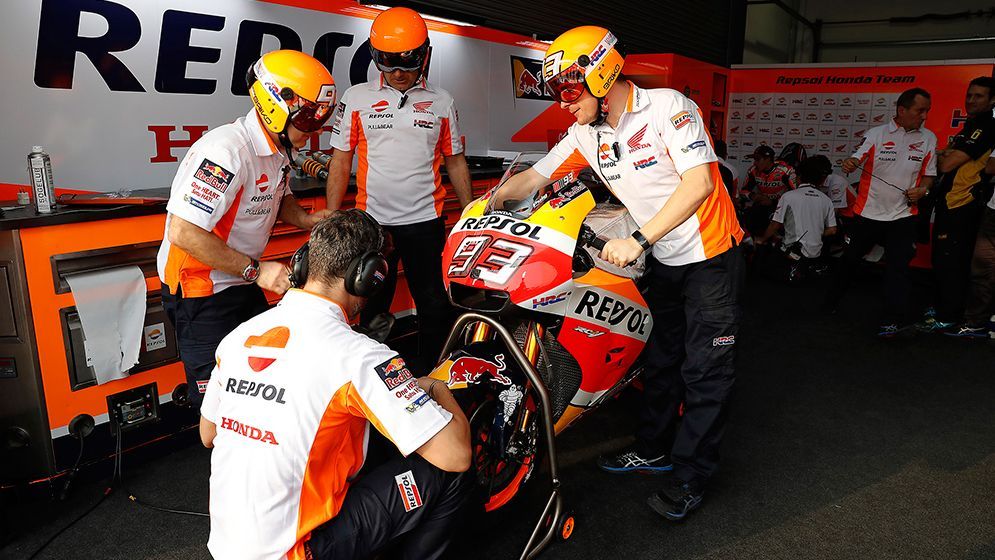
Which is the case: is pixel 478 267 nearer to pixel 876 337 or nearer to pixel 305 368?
pixel 305 368

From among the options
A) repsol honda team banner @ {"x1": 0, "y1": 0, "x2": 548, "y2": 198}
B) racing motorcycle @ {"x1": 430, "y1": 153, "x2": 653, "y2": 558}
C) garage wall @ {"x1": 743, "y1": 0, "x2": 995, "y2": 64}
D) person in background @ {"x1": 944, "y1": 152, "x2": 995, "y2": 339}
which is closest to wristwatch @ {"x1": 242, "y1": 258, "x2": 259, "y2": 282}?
racing motorcycle @ {"x1": 430, "y1": 153, "x2": 653, "y2": 558}

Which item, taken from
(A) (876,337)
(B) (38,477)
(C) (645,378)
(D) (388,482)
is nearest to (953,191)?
(A) (876,337)

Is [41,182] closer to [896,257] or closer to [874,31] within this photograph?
[896,257]

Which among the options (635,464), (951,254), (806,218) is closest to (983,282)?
(951,254)

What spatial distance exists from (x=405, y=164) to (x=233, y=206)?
110 centimetres

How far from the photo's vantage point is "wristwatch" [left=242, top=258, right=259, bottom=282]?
7.06 ft

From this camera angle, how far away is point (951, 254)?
4711 millimetres

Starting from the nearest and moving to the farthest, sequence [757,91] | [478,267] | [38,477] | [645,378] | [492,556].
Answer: [478,267]
[492,556]
[38,477]
[645,378]
[757,91]

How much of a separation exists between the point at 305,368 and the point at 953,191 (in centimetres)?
485

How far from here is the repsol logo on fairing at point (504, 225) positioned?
6.55ft

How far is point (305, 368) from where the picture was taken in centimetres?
139

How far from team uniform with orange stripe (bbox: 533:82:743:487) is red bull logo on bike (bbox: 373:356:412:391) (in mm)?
1159

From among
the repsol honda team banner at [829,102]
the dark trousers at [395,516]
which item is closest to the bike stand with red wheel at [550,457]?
the dark trousers at [395,516]

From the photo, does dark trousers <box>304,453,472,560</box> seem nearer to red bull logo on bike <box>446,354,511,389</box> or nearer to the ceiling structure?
red bull logo on bike <box>446,354,511,389</box>
